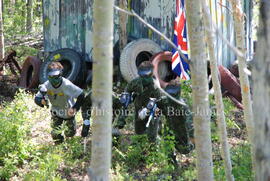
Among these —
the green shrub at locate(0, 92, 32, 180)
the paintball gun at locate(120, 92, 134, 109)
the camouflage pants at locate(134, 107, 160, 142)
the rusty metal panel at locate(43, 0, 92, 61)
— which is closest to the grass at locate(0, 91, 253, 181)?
the green shrub at locate(0, 92, 32, 180)

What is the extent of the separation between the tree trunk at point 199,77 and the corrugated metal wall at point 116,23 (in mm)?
7083

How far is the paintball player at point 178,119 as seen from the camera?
21.6 ft

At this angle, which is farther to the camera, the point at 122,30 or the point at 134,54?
the point at 122,30

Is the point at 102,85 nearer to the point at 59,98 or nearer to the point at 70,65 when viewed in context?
the point at 59,98

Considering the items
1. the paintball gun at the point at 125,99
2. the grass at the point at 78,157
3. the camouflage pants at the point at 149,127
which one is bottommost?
the grass at the point at 78,157

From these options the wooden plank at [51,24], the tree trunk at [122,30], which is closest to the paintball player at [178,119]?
the tree trunk at [122,30]

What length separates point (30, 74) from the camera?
40.4 feet

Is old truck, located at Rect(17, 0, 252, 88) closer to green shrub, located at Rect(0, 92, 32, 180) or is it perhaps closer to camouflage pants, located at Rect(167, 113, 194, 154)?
camouflage pants, located at Rect(167, 113, 194, 154)

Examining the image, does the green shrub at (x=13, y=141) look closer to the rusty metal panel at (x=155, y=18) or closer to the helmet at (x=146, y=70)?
the helmet at (x=146, y=70)

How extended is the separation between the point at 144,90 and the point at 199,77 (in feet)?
10.5

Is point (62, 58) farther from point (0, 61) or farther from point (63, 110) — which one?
point (63, 110)

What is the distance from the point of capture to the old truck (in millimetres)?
10977

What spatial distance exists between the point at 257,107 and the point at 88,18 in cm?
1038

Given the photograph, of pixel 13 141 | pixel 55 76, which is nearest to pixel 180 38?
pixel 55 76
